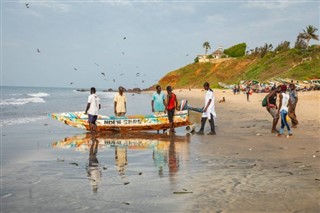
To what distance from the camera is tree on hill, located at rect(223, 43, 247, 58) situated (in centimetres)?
13438

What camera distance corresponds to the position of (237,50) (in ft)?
443

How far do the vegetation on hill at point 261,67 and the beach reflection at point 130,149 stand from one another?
178ft

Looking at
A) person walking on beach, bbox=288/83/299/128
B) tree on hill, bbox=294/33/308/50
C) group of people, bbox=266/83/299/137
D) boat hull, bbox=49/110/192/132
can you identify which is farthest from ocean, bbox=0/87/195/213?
tree on hill, bbox=294/33/308/50

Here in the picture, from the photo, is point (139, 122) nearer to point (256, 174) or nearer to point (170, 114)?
point (170, 114)

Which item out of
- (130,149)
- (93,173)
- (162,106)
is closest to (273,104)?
(162,106)

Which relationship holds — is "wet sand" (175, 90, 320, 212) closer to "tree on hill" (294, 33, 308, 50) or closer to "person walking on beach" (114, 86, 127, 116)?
"person walking on beach" (114, 86, 127, 116)

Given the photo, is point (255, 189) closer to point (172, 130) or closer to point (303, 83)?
point (172, 130)

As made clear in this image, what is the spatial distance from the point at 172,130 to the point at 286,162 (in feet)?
22.0

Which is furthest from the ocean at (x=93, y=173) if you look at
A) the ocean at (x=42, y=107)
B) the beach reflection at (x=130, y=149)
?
the ocean at (x=42, y=107)

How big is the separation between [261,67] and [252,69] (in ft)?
18.4

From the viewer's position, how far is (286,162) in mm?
8820

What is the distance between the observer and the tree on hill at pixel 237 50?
441ft

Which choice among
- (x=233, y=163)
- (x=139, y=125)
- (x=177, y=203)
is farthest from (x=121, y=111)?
(x=177, y=203)

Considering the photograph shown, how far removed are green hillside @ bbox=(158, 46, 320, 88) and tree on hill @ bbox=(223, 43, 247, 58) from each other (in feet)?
43.2
